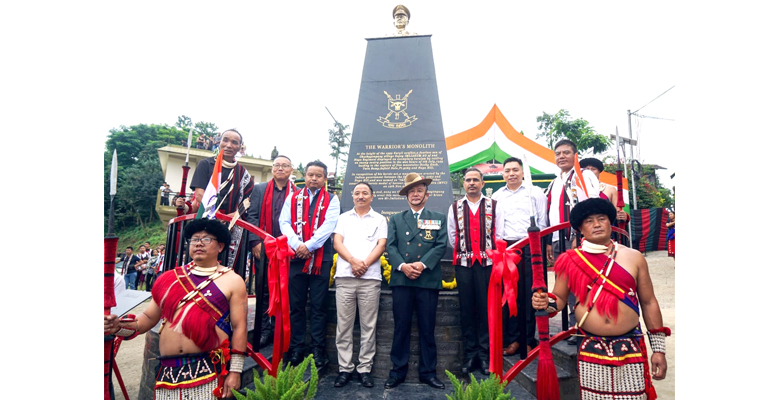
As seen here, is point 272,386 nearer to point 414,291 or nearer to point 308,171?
point 414,291

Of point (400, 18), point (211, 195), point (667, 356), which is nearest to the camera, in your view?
point (211, 195)

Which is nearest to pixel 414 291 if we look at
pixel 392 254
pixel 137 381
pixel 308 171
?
pixel 392 254

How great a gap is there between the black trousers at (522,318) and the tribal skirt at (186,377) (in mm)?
2360

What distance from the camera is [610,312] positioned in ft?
7.63

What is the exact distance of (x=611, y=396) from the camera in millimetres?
2295

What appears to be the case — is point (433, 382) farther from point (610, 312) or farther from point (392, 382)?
point (610, 312)

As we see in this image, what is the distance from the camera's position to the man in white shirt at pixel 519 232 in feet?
11.0

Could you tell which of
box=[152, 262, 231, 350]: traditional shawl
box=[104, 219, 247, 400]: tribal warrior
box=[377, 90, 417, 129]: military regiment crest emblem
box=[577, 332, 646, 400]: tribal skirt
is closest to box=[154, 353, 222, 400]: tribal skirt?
box=[104, 219, 247, 400]: tribal warrior

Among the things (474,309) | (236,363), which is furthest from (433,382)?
(236,363)

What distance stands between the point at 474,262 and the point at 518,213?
787 mm

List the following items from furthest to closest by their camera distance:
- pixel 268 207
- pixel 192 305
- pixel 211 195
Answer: pixel 268 207, pixel 211 195, pixel 192 305

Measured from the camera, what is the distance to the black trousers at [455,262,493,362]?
3.51m

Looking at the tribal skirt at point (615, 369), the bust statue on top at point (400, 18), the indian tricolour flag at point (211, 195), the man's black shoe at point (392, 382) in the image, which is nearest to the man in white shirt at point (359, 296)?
the man's black shoe at point (392, 382)

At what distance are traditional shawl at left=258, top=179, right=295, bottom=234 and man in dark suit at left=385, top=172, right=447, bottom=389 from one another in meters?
1.44
